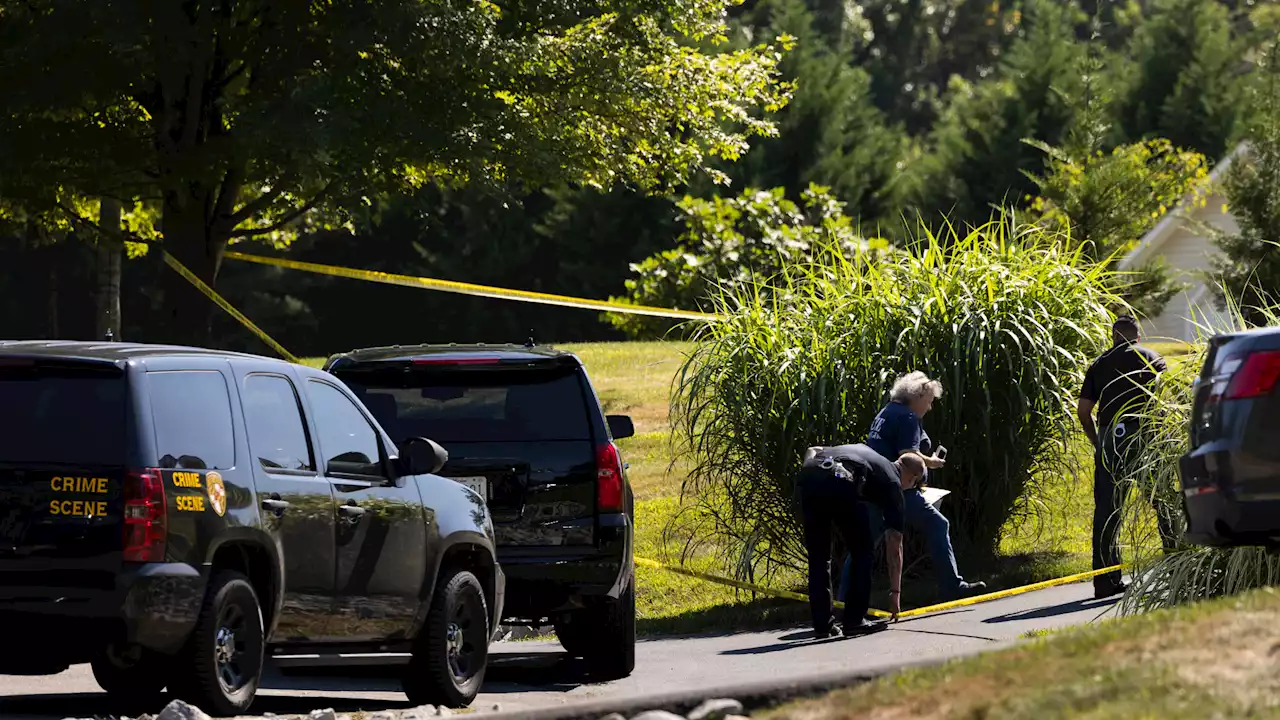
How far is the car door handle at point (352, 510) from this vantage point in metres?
8.82

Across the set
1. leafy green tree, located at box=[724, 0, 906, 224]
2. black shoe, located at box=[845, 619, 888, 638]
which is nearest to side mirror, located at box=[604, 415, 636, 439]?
black shoe, located at box=[845, 619, 888, 638]

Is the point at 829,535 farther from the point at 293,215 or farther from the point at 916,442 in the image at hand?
the point at 293,215

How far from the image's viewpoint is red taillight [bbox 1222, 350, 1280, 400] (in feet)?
25.2

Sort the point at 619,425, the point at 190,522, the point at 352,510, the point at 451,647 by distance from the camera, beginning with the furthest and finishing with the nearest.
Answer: the point at 619,425 < the point at 451,647 < the point at 352,510 < the point at 190,522

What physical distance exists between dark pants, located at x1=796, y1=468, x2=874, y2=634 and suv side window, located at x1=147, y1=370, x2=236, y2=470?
4.38 metres

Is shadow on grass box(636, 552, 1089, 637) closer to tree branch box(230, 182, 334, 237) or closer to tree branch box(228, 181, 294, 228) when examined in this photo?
tree branch box(230, 182, 334, 237)

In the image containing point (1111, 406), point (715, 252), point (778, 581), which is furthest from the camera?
point (715, 252)

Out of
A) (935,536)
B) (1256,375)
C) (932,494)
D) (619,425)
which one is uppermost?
(1256,375)

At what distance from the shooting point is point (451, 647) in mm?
9625

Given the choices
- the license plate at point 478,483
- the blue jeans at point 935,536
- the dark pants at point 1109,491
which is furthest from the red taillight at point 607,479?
the dark pants at point 1109,491

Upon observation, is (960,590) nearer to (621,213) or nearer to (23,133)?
(23,133)

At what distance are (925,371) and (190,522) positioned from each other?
7.02 m

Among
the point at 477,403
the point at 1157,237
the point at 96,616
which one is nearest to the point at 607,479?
the point at 477,403

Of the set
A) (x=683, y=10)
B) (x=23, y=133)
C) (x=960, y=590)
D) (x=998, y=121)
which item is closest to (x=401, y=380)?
(x=960, y=590)
